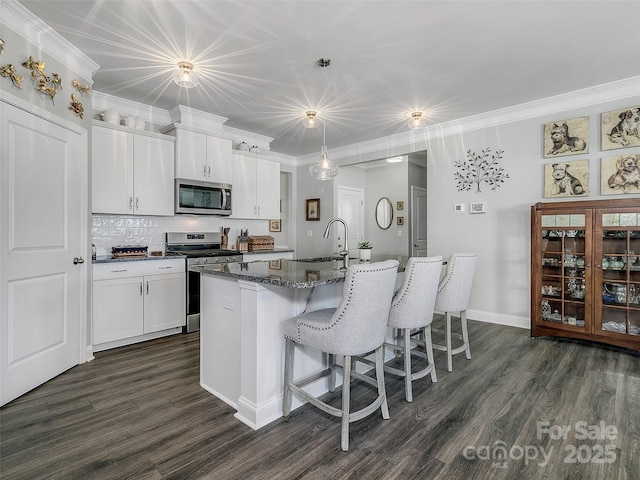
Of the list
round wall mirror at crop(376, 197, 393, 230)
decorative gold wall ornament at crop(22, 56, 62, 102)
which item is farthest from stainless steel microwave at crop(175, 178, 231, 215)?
round wall mirror at crop(376, 197, 393, 230)

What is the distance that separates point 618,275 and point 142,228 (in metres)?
5.13

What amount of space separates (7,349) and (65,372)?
62cm

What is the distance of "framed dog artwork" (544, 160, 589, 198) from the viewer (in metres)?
3.56

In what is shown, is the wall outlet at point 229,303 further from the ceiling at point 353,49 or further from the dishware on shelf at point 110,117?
the dishware on shelf at point 110,117

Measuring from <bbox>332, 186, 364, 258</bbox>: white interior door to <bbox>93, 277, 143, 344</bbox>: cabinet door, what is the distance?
3677mm

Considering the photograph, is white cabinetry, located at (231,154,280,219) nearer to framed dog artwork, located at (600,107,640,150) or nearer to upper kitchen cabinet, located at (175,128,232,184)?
upper kitchen cabinet, located at (175,128,232,184)

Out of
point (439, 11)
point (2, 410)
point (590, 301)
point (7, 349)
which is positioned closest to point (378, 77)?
point (439, 11)

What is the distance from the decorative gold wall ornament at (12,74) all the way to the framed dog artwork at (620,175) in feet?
16.7

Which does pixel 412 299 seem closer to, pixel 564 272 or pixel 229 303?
pixel 229 303

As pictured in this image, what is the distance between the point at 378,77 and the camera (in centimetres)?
319

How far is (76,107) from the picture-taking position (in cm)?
288

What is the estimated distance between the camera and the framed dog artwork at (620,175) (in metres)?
3.29

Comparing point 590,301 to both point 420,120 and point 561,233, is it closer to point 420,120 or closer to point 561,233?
point 561,233

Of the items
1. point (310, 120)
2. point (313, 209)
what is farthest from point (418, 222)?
point (310, 120)
